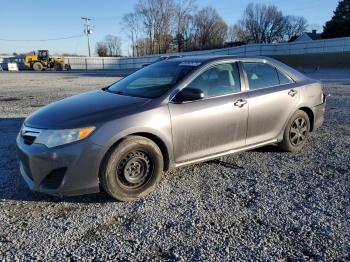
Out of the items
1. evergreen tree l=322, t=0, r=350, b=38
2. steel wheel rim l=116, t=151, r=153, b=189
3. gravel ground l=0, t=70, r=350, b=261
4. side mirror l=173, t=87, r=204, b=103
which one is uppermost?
evergreen tree l=322, t=0, r=350, b=38

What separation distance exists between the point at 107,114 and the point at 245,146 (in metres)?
1.99

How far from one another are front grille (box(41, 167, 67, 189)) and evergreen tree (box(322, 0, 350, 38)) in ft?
175

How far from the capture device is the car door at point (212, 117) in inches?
156

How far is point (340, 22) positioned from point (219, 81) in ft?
174

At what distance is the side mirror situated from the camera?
3928mm

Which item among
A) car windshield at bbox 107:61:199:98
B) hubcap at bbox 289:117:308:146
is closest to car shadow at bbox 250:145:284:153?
hubcap at bbox 289:117:308:146

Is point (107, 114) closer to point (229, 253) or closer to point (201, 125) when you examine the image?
point (201, 125)

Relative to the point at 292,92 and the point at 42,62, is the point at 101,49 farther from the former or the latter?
the point at 292,92

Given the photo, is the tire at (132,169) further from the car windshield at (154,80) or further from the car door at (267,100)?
the car door at (267,100)

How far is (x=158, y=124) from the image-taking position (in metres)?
3.76

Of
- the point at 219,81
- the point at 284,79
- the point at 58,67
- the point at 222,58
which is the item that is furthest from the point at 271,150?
the point at 58,67

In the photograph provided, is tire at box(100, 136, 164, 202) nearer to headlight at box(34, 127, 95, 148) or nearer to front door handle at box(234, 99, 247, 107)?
headlight at box(34, 127, 95, 148)

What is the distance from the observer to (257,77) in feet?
15.8

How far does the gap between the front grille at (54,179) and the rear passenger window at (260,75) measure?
2705 millimetres
